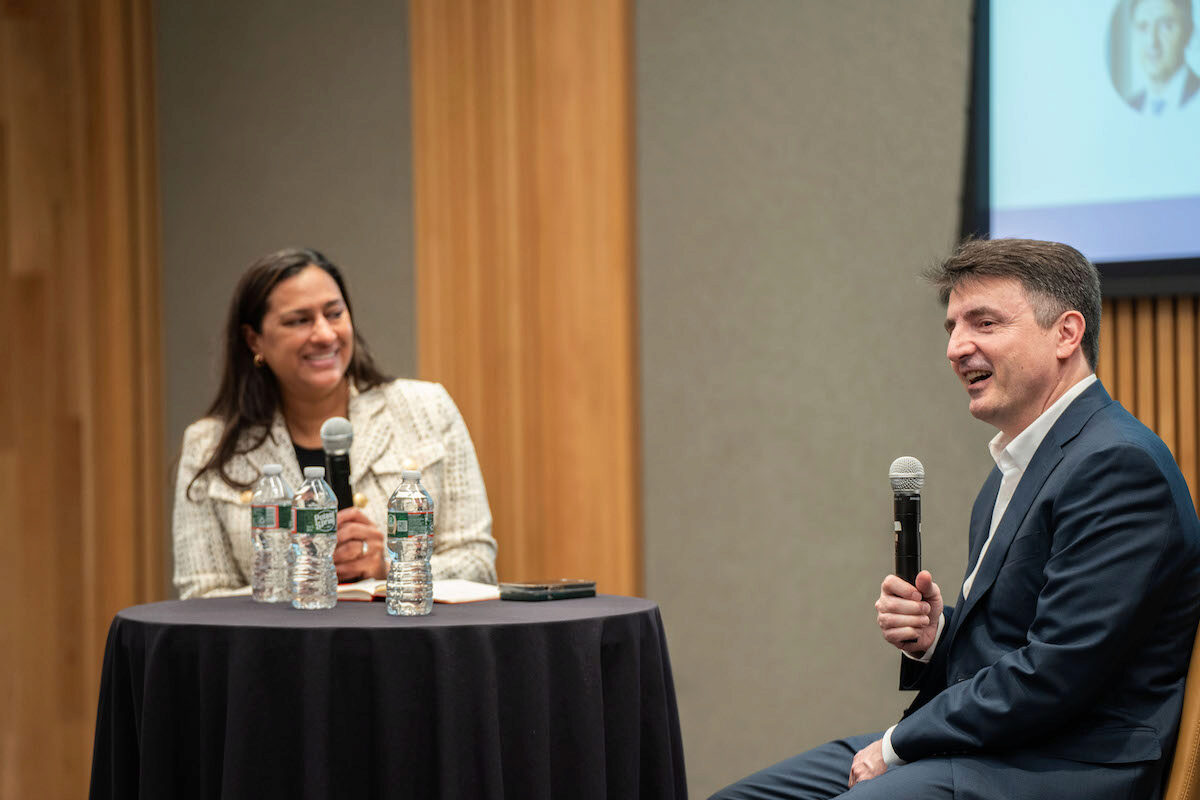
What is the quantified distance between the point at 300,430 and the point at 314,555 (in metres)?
0.83

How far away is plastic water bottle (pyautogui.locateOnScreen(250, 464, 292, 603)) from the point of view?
2.54m

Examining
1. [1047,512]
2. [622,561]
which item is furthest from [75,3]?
[1047,512]

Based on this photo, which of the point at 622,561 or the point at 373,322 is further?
the point at 373,322

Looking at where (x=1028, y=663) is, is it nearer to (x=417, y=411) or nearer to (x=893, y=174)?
(x=417, y=411)

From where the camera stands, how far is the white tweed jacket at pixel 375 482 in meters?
3.01

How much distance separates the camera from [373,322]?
14.3ft

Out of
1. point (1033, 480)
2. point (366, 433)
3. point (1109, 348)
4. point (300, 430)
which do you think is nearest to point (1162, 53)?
point (1109, 348)


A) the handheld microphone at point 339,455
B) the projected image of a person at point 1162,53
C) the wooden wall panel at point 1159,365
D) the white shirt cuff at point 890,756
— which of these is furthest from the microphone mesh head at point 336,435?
the projected image of a person at point 1162,53

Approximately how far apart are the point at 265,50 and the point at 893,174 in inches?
93.7

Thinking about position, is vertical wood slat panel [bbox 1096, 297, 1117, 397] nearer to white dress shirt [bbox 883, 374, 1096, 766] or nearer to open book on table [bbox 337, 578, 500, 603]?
white dress shirt [bbox 883, 374, 1096, 766]

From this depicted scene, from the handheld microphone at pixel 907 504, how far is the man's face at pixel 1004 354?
5.6 inches

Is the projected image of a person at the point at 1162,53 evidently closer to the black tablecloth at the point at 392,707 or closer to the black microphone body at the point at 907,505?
the black microphone body at the point at 907,505

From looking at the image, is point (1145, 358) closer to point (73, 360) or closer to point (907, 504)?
point (907, 504)

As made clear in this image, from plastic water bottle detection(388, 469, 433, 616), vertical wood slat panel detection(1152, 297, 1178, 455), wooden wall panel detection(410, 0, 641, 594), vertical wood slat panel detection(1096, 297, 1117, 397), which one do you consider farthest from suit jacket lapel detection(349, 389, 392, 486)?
vertical wood slat panel detection(1152, 297, 1178, 455)
